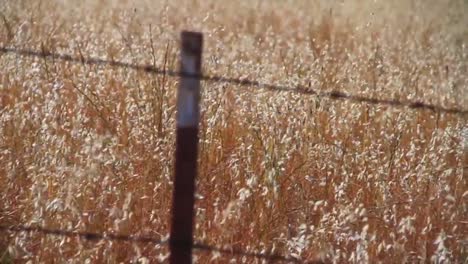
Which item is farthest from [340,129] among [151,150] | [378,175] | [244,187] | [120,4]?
[120,4]

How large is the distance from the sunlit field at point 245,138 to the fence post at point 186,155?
241 millimetres

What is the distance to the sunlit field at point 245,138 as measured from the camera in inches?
104

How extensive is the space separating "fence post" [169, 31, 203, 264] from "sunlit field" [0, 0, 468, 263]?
241mm

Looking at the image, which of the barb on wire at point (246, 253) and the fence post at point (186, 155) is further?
the barb on wire at point (246, 253)

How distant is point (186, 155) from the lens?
2217 millimetres

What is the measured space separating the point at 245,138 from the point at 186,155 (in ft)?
2.82

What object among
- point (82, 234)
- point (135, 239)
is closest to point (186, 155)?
point (135, 239)

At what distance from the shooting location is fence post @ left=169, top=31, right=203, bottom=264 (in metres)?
2.21

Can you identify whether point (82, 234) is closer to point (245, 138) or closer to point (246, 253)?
point (246, 253)

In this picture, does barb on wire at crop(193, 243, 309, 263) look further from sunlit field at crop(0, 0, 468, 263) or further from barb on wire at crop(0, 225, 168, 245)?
barb on wire at crop(0, 225, 168, 245)

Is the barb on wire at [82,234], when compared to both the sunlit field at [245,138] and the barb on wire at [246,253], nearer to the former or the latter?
the sunlit field at [245,138]

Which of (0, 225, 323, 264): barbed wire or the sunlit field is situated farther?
the sunlit field

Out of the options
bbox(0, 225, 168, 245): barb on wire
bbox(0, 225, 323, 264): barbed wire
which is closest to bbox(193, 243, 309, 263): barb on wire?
bbox(0, 225, 323, 264): barbed wire

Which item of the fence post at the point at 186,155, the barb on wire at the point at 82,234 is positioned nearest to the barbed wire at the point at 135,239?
the barb on wire at the point at 82,234
